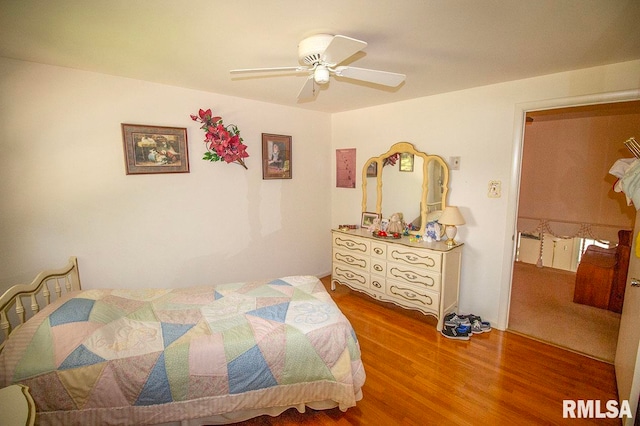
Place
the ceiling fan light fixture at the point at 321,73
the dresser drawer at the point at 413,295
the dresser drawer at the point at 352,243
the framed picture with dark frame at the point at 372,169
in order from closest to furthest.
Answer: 1. the ceiling fan light fixture at the point at 321,73
2. the dresser drawer at the point at 413,295
3. the dresser drawer at the point at 352,243
4. the framed picture with dark frame at the point at 372,169

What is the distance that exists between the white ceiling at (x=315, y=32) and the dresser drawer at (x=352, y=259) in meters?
1.97

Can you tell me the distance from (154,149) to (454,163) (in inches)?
119

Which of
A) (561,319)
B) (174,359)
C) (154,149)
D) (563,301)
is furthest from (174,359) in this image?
(563,301)

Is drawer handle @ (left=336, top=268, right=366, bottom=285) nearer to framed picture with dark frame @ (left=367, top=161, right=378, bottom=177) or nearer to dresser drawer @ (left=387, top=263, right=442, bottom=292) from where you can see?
dresser drawer @ (left=387, top=263, right=442, bottom=292)

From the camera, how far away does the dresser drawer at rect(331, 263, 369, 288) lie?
3391 mm

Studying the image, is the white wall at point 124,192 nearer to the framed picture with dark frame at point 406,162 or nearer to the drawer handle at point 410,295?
the framed picture with dark frame at point 406,162

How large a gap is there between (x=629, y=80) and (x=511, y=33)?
49.4 inches

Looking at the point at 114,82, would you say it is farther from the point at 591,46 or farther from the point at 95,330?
the point at 591,46

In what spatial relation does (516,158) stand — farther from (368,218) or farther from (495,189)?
(368,218)

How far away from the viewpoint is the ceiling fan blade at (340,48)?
4.42ft

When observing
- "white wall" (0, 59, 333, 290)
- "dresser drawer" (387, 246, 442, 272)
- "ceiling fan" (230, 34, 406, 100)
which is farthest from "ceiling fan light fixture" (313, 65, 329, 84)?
"dresser drawer" (387, 246, 442, 272)

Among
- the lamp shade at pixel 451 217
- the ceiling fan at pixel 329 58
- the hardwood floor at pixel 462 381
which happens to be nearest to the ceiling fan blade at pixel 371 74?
the ceiling fan at pixel 329 58

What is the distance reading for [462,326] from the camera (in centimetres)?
278

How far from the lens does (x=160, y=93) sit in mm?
2654
